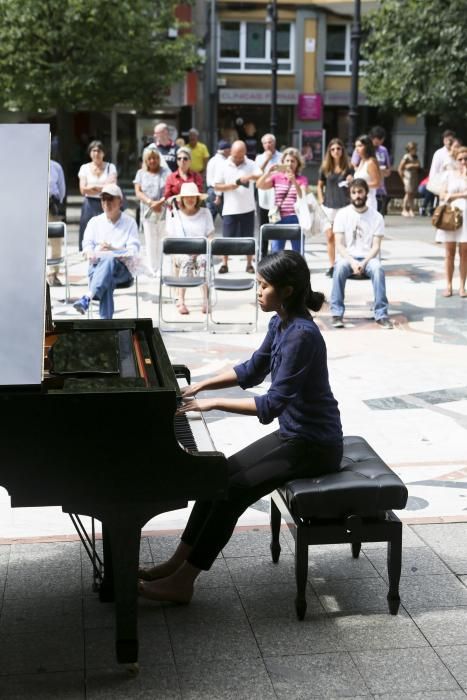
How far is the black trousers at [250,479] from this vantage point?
483 cm

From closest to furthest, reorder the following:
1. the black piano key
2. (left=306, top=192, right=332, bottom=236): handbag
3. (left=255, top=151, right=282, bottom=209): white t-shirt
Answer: the black piano key < (left=306, top=192, right=332, bottom=236): handbag < (left=255, top=151, right=282, bottom=209): white t-shirt

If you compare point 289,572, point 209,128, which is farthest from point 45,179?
point 209,128

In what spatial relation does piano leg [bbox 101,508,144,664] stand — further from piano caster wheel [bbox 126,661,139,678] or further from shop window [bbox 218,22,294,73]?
shop window [bbox 218,22,294,73]

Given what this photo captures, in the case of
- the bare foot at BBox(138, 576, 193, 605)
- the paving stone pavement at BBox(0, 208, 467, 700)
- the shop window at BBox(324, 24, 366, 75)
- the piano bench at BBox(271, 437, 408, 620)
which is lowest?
the paving stone pavement at BBox(0, 208, 467, 700)

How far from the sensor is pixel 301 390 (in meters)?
4.88

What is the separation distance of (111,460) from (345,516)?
3.85 ft

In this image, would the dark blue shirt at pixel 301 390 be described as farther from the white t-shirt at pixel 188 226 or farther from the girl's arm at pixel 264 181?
the girl's arm at pixel 264 181

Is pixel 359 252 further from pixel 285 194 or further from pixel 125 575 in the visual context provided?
pixel 125 575

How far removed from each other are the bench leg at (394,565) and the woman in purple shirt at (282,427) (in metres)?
0.43

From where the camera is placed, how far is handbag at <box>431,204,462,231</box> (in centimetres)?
1293

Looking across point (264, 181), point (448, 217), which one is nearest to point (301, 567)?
point (448, 217)

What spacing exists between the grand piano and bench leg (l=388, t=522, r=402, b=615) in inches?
37.6

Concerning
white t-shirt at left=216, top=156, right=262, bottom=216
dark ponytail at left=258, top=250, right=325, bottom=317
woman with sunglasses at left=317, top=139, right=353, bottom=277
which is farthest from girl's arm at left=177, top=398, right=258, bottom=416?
woman with sunglasses at left=317, top=139, right=353, bottom=277

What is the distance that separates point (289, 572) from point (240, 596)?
1.21 ft
